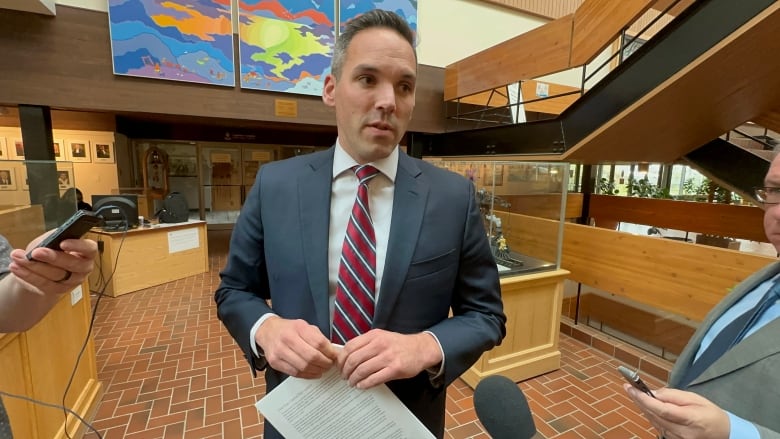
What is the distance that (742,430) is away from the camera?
787 mm

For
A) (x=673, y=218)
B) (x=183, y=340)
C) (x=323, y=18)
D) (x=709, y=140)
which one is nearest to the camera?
(x=183, y=340)

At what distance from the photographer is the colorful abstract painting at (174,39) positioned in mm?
4594

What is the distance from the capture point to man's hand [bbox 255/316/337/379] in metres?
0.73

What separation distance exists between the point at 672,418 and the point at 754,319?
0.46 metres

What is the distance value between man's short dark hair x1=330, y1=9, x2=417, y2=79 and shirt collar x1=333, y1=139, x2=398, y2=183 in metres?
0.21

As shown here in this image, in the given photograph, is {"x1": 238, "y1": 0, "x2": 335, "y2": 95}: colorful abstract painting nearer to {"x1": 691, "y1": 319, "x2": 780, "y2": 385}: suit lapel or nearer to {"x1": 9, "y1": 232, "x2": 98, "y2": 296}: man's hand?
{"x1": 9, "y1": 232, "x2": 98, "y2": 296}: man's hand

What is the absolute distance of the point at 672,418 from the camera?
803mm

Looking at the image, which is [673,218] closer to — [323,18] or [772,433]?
[772,433]

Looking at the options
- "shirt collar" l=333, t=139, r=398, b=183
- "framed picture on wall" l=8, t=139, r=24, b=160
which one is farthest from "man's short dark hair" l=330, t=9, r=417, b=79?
"framed picture on wall" l=8, t=139, r=24, b=160

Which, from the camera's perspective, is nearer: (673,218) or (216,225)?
(673,218)

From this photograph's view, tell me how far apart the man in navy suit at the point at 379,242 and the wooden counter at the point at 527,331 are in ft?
6.48

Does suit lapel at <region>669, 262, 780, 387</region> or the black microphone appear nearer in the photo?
the black microphone

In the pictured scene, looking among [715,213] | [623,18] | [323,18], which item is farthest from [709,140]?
[323,18]

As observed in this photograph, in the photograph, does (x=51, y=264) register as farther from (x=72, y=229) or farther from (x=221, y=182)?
(x=221, y=182)
